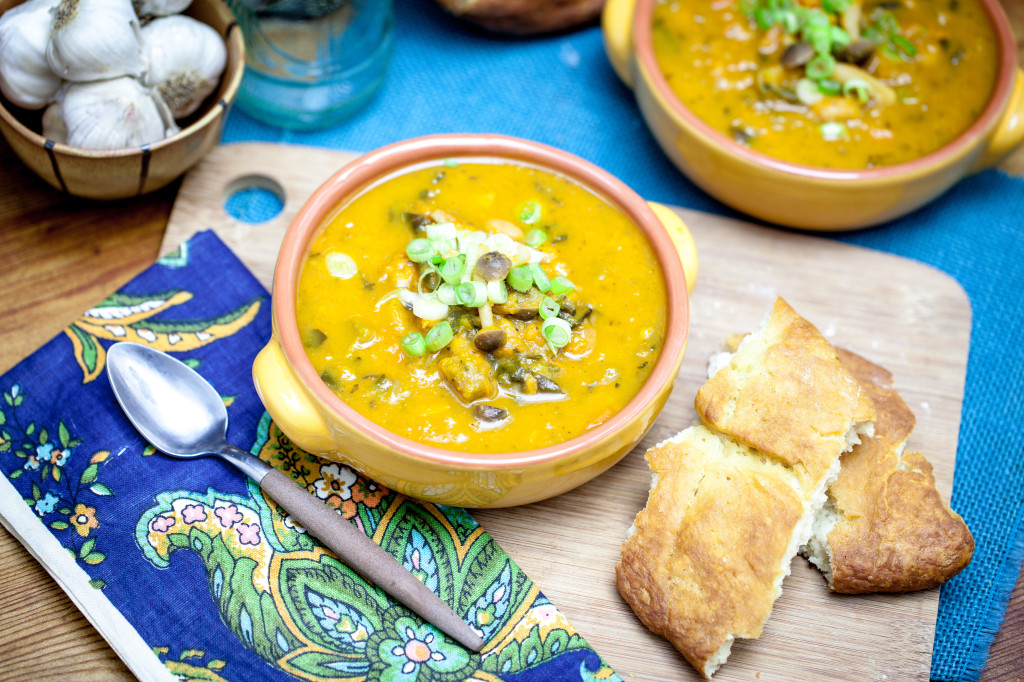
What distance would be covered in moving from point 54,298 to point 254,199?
81 centimetres

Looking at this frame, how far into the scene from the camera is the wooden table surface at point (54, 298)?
97.3 inches

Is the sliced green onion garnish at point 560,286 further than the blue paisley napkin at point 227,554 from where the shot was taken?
Yes

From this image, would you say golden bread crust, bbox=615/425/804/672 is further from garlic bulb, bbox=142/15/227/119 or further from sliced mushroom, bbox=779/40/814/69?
garlic bulb, bbox=142/15/227/119

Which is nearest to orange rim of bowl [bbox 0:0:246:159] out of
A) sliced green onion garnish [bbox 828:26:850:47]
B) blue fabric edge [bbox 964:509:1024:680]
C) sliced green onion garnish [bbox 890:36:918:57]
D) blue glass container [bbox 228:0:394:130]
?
blue glass container [bbox 228:0:394:130]

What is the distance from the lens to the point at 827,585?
8.59ft

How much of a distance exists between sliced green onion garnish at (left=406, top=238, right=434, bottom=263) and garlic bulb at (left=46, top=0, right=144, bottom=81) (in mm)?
1214

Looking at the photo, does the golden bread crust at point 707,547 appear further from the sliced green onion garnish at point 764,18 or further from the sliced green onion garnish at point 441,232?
the sliced green onion garnish at point 764,18

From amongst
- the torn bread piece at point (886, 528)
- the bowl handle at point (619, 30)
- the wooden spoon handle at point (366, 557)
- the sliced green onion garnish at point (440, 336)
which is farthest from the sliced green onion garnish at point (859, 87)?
the wooden spoon handle at point (366, 557)

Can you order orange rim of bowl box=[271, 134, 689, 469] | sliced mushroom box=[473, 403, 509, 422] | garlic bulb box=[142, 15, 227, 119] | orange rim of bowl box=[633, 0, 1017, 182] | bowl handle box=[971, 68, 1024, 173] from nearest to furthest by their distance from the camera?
orange rim of bowl box=[271, 134, 689, 469], sliced mushroom box=[473, 403, 509, 422], garlic bulb box=[142, 15, 227, 119], orange rim of bowl box=[633, 0, 1017, 182], bowl handle box=[971, 68, 1024, 173]

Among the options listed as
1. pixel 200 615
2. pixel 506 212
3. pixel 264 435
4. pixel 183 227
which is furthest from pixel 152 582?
pixel 506 212

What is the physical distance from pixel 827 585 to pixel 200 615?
1.88 metres

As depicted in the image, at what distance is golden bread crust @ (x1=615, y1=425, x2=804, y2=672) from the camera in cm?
235

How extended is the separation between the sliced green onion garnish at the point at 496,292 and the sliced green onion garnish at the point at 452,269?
10cm

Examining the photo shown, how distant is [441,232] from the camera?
2664mm
